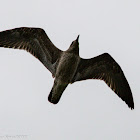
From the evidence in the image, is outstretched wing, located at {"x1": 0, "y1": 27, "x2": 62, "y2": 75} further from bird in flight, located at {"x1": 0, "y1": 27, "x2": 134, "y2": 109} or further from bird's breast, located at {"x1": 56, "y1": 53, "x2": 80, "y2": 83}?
bird's breast, located at {"x1": 56, "y1": 53, "x2": 80, "y2": 83}

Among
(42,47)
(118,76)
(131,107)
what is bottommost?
(131,107)

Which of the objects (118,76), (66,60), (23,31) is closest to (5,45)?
(23,31)

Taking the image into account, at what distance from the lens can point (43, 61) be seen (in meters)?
13.8

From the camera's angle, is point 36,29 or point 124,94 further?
point 124,94

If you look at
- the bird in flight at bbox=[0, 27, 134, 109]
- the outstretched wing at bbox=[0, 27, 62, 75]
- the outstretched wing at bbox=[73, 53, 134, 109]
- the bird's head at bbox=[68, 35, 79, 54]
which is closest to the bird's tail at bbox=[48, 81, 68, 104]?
the bird in flight at bbox=[0, 27, 134, 109]

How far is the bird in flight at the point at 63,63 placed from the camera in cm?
1338

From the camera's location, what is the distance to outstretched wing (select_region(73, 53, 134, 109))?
1388 centimetres

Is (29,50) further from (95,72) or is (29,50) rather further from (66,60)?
(95,72)

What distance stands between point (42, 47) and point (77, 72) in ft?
4.99

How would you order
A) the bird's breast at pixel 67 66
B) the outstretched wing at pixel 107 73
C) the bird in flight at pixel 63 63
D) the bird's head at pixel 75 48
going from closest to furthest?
the bird's breast at pixel 67 66, the bird in flight at pixel 63 63, the bird's head at pixel 75 48, the outstretched wing at pixel 107 73

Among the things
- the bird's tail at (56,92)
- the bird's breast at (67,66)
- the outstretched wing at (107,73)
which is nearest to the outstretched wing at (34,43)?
the bird's breast at (67,66)

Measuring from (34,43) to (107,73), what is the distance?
285 centimetres

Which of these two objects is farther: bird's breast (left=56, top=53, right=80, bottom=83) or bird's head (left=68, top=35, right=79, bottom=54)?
bird's head (left=68, top=35, right=79, bottom=54)

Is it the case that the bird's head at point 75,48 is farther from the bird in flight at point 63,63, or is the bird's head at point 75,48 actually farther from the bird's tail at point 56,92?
the bird's tail at point 56,92
